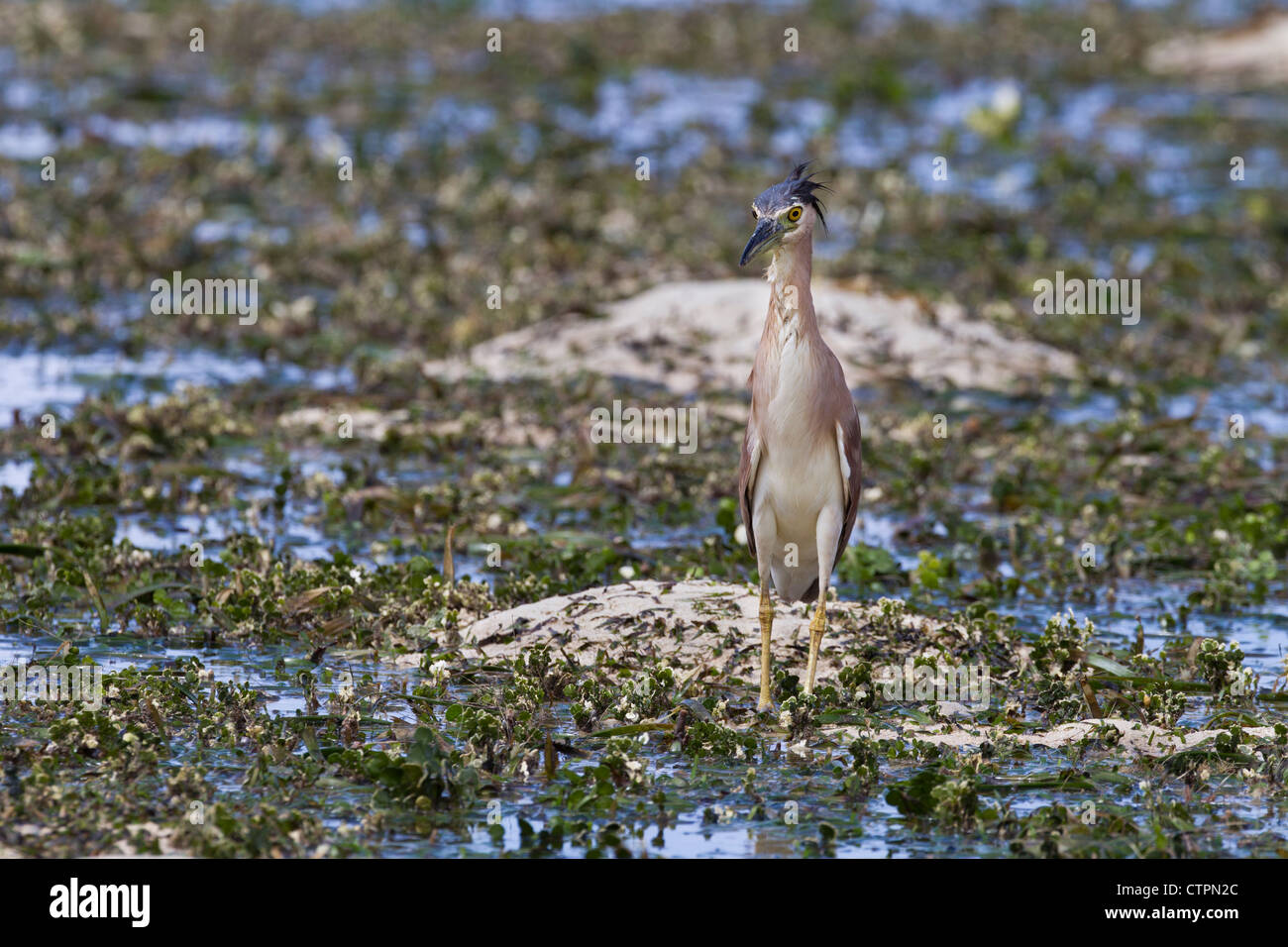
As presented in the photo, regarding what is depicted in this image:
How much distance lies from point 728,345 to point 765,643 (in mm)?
6544

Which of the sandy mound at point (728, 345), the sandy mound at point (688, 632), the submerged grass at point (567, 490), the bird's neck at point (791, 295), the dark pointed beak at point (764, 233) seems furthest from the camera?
the sandy mound at point (728, 345)

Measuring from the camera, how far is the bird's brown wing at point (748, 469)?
873 centimetres

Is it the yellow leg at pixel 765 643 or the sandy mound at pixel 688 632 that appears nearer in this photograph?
the yellow leg at pixel 765 643

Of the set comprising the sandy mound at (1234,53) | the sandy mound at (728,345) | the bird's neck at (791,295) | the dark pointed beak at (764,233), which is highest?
the sandy mound at (1234,53)

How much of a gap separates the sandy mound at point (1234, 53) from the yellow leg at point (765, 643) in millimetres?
21612

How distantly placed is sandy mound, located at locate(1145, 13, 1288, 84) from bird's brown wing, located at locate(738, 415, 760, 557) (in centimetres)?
2130

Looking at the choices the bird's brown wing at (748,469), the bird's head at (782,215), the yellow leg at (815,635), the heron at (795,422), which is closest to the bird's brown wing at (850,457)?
the heron at (795,422)

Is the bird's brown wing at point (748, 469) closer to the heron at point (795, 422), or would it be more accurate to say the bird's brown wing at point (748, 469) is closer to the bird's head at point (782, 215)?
the heron at point (795, 422)

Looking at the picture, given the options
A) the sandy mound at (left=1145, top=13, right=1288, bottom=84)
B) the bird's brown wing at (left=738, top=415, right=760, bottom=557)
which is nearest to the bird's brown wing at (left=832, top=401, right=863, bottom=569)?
the bird's brown wing at (left=738, top=415, right=760, bottom=557)

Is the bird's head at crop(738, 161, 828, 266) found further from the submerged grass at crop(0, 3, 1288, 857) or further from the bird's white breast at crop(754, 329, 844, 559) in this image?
the submerged grass at crop(0, 3, 1288, 857)

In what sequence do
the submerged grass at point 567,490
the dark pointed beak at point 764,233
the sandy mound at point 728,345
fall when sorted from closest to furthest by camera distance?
1. the submerged grass at point 567,490
2. the dark pointed beak at point 764,233
3. the sandy mound at point 728,345

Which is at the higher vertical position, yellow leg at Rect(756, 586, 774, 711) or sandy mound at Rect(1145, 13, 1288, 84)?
sandy mound at Rect(1145, 13, 1288, 84)

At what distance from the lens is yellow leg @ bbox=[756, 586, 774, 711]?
28.1 feet

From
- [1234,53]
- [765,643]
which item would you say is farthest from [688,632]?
[1234,53]
